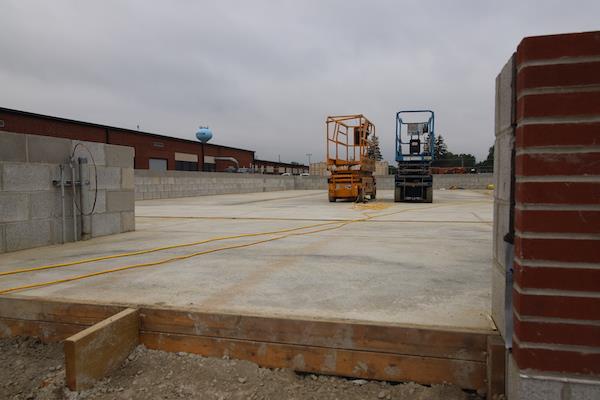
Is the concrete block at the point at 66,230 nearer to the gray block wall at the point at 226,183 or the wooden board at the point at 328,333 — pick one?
the wooden board at the point at 328,333

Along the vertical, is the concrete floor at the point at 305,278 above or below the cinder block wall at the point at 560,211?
below

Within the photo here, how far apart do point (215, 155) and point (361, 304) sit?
36242 mm

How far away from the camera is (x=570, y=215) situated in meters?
1.76

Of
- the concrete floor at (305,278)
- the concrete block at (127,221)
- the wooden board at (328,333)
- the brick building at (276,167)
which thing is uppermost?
the brick building at (276,167)

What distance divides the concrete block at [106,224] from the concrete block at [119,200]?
0.13m

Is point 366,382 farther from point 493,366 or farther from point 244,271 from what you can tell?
point 244,271

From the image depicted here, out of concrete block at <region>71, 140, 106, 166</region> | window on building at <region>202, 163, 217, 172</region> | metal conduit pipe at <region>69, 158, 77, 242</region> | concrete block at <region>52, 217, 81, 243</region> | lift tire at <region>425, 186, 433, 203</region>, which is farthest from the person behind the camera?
window on building at <region>202, 163, 217, 172</region>

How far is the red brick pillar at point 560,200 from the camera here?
174 centimetres

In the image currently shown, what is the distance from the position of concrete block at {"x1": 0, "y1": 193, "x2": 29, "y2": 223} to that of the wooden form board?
3.19 meters

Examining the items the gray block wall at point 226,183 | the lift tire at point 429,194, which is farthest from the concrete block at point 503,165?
the gray block wall at point 226,183

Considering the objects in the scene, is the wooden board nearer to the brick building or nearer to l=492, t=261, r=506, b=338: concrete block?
l=492, t=261, r=506, b=338: concrete block

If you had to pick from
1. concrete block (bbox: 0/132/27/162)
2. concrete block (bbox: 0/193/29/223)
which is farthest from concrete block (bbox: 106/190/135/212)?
concrete block (bbox: 0/132/27/162)

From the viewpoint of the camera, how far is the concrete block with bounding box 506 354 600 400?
1830 millimetres

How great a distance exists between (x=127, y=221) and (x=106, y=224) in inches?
20.9
